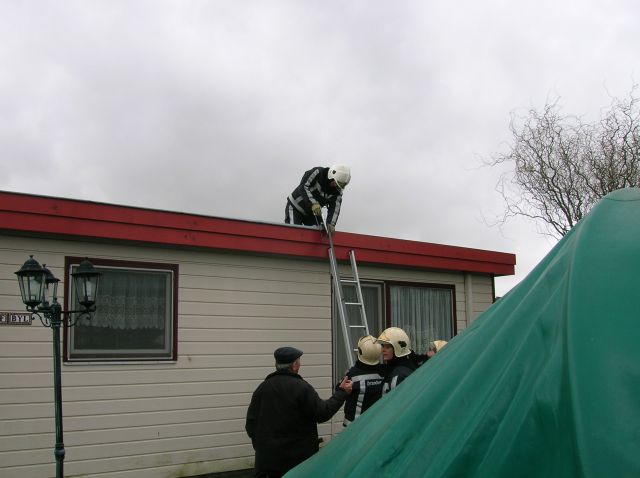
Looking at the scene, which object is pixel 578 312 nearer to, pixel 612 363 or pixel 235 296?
pixel 612 363

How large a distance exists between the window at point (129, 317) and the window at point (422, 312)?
3.07m

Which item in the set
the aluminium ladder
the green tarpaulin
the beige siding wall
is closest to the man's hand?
the aluminium ladder

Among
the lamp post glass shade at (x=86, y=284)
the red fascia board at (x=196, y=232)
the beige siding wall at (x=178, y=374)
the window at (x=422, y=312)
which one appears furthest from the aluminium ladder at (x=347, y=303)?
the lamp post glass shade at (x=86, y=284)

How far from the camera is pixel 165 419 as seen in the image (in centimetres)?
681

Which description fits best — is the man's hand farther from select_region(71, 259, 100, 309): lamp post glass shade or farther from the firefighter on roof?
the firefighter on roof

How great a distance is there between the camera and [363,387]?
17.4ft

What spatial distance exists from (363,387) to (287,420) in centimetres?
63

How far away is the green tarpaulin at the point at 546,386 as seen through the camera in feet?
4.22

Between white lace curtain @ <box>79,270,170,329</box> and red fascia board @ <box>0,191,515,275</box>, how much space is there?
16.1 inches

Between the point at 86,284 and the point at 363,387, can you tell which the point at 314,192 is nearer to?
the point at 86,284

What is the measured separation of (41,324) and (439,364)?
17.4ft

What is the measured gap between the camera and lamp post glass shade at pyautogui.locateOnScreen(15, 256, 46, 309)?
5328mm

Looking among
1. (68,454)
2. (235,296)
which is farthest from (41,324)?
(235,296)

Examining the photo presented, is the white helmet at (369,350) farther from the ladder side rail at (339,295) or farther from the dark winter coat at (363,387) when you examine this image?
the ladder side rail at (339,295)
